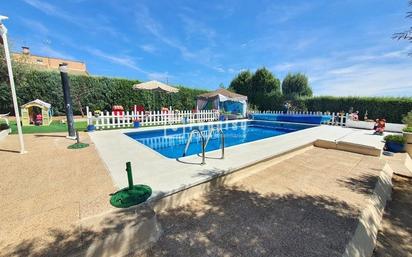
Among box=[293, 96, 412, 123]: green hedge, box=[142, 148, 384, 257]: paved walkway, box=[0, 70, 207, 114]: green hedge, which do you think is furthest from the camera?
box=[293, 96, 412, 123]: green hedge

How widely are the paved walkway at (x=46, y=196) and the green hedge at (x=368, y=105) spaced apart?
20000 millimetres

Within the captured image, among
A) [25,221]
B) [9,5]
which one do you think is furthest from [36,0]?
[25,221]

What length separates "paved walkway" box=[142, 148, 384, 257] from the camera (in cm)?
214

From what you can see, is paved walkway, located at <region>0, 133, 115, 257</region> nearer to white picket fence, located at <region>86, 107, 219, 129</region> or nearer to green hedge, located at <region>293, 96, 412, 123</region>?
white picket fence, located at <region>86, 107, 219, 129</region>

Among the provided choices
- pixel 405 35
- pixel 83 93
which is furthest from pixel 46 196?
pixel 83 93

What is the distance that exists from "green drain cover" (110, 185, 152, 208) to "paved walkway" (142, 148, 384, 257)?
0.44 m

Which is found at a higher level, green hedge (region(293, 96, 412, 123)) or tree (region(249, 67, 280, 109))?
tree (region(249, 67, 280, 109))

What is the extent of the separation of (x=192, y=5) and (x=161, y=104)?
9634 mm

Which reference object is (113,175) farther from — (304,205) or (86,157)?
(304,205)

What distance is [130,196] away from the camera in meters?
2.71

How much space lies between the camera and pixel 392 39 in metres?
3.23

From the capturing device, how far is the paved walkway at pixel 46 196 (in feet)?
6.51

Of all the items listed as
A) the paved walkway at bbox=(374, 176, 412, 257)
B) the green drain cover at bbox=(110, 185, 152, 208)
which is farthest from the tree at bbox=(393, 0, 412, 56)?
the green drain cover at bbox=(110, 185, 152, 208)

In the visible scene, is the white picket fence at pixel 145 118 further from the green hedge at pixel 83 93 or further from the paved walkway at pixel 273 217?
the paved walkway at pixel 273 217
